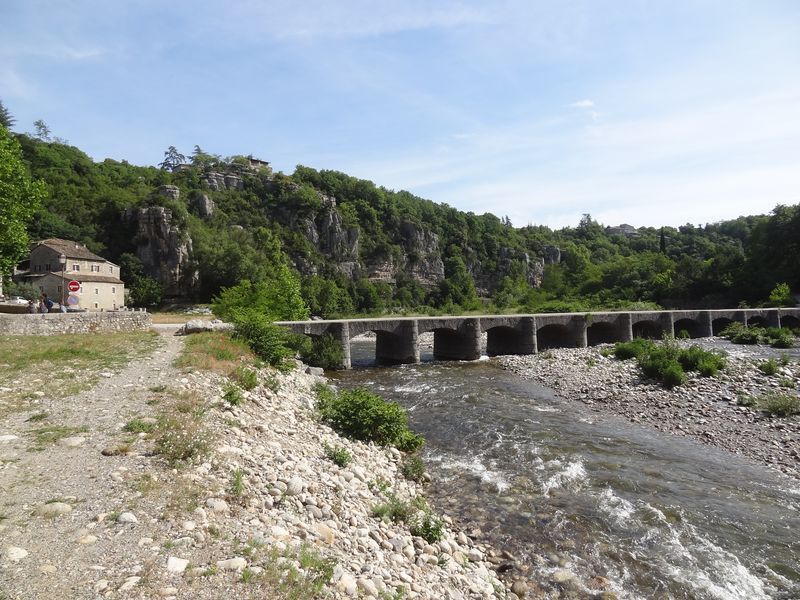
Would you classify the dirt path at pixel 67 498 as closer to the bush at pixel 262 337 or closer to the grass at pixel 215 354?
the grass at pixel 215 354

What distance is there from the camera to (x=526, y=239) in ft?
581

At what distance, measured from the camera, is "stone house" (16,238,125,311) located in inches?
2104

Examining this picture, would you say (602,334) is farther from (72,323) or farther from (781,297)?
(72,323)

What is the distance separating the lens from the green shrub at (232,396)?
1288cm

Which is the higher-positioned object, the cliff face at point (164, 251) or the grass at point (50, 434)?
the cliff face at point (164, 251)

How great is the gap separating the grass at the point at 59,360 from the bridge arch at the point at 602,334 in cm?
4563

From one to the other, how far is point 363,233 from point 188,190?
50859 millimetres

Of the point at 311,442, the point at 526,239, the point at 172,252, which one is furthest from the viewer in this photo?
the point at 526,239

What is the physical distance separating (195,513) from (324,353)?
28356 millimetres

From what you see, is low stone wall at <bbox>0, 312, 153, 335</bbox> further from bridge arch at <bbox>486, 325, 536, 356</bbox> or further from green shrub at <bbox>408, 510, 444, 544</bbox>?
bridge arch at <bbox>486, 325, 536, 356</bbox>

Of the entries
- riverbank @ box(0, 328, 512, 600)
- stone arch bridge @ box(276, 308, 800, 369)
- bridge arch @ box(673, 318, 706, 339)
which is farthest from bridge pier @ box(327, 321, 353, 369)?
bridge arch @ box(673, 318, 706, 339)

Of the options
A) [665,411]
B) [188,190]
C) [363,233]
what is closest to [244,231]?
[188,190]

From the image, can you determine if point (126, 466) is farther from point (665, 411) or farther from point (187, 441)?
point (665, 411)

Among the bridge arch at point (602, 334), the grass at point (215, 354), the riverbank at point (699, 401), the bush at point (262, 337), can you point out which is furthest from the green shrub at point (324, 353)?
the bridge arch at point (602, 334)
